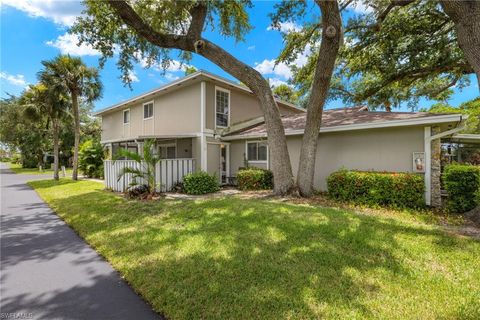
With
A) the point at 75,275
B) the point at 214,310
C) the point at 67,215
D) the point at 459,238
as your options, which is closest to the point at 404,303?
the point at 214,310

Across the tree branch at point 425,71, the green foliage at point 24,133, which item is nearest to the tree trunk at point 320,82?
the tree branch at point 425,71

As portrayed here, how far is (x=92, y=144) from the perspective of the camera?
2072 centimetres

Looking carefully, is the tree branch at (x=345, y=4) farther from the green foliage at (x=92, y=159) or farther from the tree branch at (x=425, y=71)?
the green foliage at (x=92, y=159)

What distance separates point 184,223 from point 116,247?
165cm

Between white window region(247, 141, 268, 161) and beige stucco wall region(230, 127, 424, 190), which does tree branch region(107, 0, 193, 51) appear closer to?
white window region(247, 141, 268, 161)

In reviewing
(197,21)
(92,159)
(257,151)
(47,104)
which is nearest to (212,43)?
(197,21)

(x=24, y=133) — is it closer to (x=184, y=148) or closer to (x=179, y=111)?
(x=184, y=148)

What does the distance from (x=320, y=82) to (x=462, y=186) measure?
5.25 m

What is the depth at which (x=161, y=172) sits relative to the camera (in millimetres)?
11445

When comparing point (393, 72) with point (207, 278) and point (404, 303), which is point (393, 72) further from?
point (207, 278)

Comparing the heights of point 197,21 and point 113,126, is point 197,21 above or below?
above

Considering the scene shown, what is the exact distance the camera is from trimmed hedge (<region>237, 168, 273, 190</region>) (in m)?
11.3

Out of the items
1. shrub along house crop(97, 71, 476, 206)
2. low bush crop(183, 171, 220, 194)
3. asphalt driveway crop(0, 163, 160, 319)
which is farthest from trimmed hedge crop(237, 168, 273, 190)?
asphalt driveway crop(0, 163, 160, 319)

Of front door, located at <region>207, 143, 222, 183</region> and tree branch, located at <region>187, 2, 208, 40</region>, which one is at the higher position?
tree branch, located at <region>187, 2, 208, 40</region>
